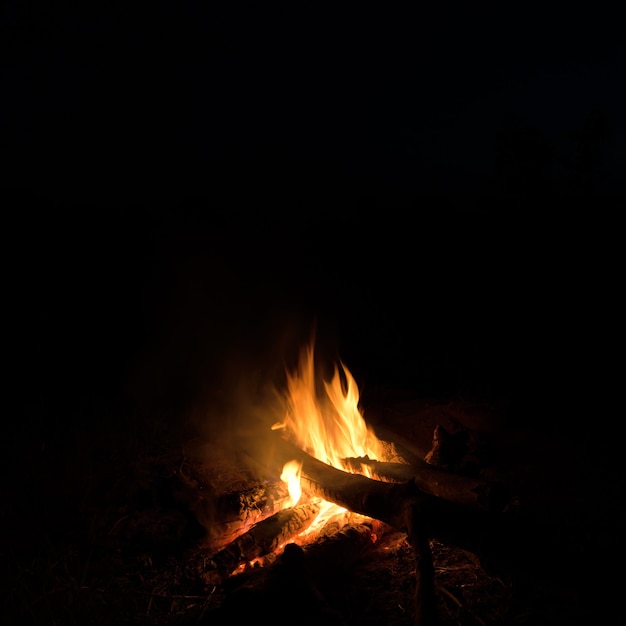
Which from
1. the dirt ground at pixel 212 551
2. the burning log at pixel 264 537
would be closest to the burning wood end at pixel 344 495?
the burning log at pixel 264 537

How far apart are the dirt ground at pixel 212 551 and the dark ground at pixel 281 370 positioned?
0.01 meters

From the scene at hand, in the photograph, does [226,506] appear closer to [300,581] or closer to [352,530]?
[352,530]

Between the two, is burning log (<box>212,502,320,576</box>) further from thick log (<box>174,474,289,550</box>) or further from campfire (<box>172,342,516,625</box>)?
thick log (<box>174,474,289,550</box>)

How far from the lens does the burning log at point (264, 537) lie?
280 centimetres

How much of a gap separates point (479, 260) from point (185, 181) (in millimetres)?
7401

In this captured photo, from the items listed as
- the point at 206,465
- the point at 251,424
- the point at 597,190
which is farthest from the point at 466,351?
the point at 597,190

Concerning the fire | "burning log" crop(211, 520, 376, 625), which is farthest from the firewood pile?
the fire

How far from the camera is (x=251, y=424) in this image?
454 cm

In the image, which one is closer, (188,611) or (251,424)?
(188,611)

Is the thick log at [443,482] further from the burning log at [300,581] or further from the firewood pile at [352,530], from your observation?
the burning log at [300,581]

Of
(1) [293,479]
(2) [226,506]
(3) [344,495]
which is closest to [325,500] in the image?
(3) [344,495]

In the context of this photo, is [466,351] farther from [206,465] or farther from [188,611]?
[188,611]

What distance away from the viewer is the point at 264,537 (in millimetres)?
2961

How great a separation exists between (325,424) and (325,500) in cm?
103
